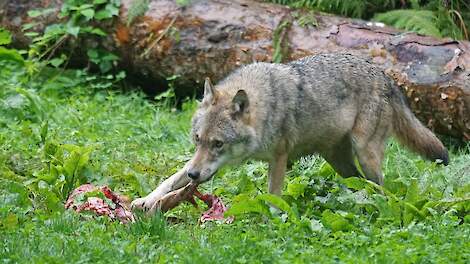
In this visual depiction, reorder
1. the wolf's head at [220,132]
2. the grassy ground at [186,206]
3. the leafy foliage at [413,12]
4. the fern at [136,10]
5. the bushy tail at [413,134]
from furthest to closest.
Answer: the fern at [136,10] → the leafy foliage at [413,12] → the bushy tail at [413,134] → the wolf's head at [220,132] → the grassy ground at [186,206]

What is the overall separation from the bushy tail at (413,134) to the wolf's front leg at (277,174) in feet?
4.25

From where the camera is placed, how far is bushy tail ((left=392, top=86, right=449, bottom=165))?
28.2 feet

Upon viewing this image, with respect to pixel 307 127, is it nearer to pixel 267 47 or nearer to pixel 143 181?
pixel 143 181

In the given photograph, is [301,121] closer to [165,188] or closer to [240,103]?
[240,103]

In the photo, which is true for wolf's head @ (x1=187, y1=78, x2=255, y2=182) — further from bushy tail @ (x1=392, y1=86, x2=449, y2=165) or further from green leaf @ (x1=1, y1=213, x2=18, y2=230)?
bushy tail @ (x1=392, y1=86, x2=449, y2=165)

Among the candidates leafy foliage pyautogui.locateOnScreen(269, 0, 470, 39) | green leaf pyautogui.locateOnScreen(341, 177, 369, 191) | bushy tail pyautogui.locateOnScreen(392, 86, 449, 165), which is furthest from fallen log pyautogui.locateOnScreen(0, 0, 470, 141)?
green leaf pyautogui.locateOnScreen(341, 177, 369, 191)

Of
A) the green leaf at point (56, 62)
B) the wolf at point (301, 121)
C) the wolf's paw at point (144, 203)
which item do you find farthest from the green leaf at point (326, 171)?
the green leaf at point (56, 62)

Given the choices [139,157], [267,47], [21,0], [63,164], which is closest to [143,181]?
[63,164]

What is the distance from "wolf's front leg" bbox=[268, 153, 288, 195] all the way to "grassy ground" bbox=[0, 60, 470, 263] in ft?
0.32

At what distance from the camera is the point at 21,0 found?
12.9m

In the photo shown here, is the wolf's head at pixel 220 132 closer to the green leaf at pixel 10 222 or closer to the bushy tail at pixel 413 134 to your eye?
the green leaf at pixel 10 222

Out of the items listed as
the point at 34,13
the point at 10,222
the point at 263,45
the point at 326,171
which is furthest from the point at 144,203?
the point at 34,13

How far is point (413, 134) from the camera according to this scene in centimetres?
861

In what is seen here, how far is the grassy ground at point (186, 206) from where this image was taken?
6.02 metres
